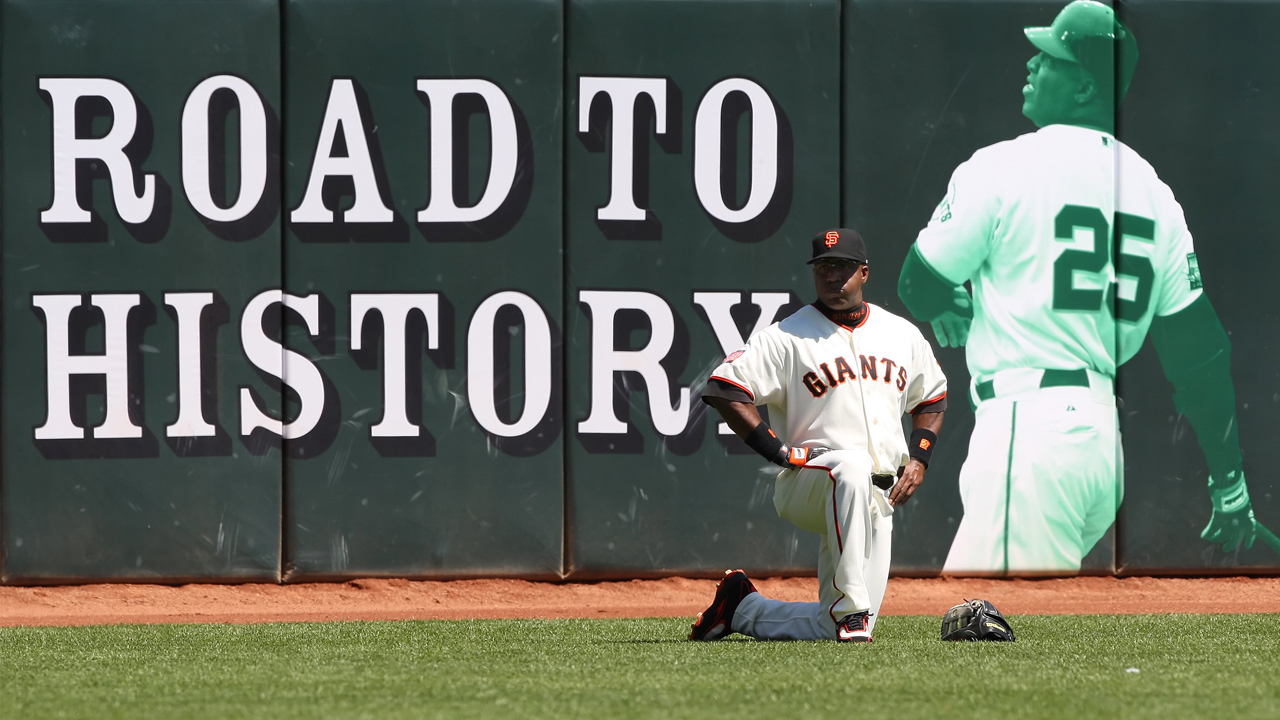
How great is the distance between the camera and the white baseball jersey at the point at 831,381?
450 cm

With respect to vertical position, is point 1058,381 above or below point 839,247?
below

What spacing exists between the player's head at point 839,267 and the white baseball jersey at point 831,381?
0.09 m

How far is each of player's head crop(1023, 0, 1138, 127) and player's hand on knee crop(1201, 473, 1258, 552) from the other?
2.24m

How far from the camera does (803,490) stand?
4418 mm

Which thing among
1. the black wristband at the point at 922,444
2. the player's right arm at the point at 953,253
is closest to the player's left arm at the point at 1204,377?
the player's right arm at the point at 953,253

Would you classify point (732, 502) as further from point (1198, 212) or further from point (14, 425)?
point (14, 425)

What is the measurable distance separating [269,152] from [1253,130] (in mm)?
5700

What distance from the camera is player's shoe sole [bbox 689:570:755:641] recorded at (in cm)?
467

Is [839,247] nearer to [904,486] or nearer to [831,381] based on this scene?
[831,381]

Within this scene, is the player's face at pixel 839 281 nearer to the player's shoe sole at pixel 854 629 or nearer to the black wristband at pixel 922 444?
the black wristband at pixel 922 444

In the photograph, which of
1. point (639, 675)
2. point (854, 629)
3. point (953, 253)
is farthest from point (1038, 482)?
point (639, 675)

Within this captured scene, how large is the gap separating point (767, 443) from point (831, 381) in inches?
13.6

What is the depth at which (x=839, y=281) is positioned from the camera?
457 centimetres

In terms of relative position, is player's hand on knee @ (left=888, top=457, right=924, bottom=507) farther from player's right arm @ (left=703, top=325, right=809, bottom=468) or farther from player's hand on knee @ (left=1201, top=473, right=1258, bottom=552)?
player's hand on knee @ (left=1201, top=473, right=1258, bottom=552)
